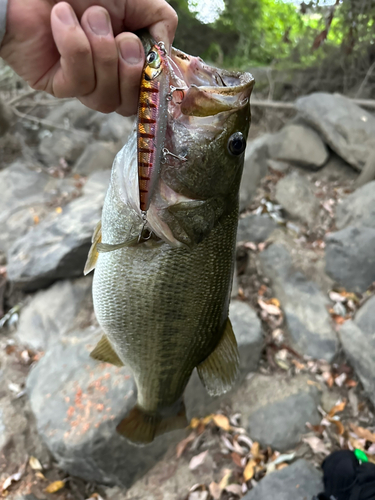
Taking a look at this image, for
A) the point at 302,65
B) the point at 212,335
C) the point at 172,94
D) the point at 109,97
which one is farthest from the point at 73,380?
the point at 302,65

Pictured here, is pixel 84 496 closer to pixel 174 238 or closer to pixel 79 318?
pixel 79 318

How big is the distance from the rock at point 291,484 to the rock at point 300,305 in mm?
1004

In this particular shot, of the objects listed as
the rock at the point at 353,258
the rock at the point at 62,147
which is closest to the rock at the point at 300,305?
the rock at the point at 353,258

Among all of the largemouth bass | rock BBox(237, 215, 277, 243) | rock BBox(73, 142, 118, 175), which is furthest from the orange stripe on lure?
rock BBox(73, 142, 118, 175)

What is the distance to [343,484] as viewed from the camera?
2141 millimetres

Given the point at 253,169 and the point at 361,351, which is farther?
the point at 253,169

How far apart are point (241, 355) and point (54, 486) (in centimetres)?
169

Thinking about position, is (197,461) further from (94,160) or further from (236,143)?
(94,160)

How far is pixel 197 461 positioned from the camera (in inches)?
101

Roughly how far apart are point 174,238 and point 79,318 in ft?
8.55

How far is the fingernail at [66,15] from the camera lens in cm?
90

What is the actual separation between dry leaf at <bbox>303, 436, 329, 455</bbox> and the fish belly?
1.75m

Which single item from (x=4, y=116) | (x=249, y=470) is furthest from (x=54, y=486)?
(x=4, y=116)

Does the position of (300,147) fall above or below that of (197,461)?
above
